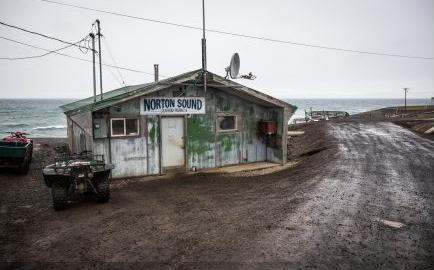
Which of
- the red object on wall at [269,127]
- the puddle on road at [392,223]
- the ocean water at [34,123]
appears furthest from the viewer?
the ocean water at [34,123]

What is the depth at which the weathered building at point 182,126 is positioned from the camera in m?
11.9

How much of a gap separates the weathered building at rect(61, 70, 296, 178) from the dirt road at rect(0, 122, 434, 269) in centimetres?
132

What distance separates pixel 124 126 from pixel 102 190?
A: 3.60 meters

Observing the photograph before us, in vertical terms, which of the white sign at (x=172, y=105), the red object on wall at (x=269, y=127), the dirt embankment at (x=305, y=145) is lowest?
the dirt embankment at (x=305, y=145)

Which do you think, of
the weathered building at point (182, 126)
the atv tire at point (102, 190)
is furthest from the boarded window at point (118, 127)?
the atv tire at point (102, 190)

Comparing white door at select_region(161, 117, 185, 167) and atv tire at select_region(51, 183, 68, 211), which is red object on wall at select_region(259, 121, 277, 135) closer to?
white door at select_region(161, 117, 185, 167)

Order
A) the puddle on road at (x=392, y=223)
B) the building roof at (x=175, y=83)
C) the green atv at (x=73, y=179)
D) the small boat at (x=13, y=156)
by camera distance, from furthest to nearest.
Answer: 1. the small boat at (x=13, y=156)
2. the building roof at (x=175, y=83)
3. the green atv at (x=73, y=179)
4. the puddle on road at (x=392, y=223)

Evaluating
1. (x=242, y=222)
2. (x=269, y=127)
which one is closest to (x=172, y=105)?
(x=269, y=127)

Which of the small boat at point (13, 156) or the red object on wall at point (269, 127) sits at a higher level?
the red object on wall at point (269, 127)

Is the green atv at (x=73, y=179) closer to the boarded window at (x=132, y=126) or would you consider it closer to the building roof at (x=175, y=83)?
the building roof at (x=175, y=83)

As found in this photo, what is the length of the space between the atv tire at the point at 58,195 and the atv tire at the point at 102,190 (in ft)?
2.88

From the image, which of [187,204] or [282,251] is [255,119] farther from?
[282,251]

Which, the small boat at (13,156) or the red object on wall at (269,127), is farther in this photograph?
the red object on wall at (269,127)

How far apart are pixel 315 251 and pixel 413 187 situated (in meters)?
6.17
